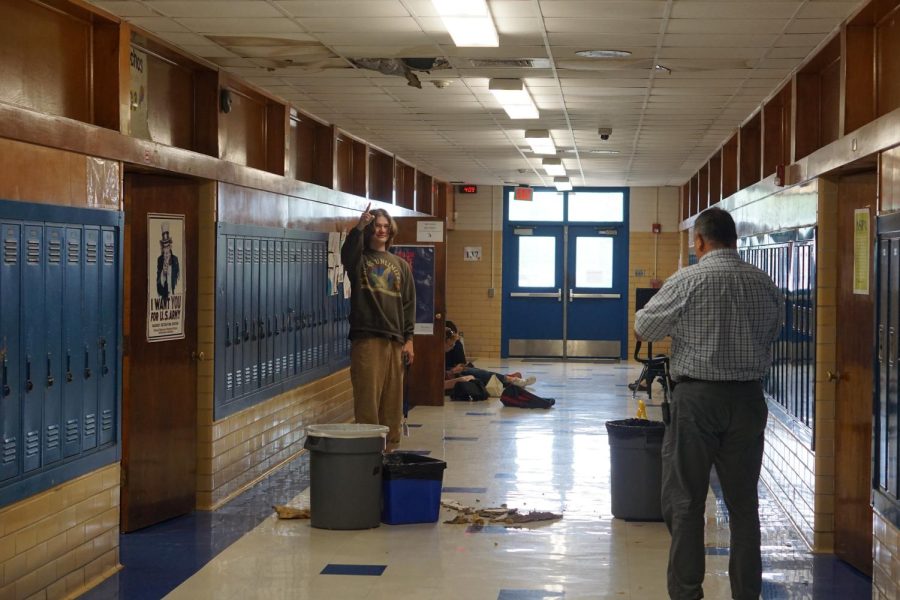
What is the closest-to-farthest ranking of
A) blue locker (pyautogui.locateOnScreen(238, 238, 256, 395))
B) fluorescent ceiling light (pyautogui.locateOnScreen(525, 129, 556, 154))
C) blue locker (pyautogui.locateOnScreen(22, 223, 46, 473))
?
blue locker (pyautogui.locateOnScreen(22, 223, 46, 473)) < blue locker (pyautogui.locateOnScreen(238, 238, 256, 395)) < fluorescent ceiling light (pyautogui.locateOnScreen(525, 129, 556, 154))

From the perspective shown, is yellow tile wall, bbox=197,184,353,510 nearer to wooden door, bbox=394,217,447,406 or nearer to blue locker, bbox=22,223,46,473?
blue locker, bbox=22,223,46,473

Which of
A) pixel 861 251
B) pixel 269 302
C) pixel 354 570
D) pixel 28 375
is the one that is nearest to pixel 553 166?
pixel 269 302

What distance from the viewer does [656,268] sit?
17719 mm

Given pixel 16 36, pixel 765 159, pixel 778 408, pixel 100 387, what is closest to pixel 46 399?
pixel 100 387

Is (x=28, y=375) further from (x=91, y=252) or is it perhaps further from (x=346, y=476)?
(x=346, y=476)

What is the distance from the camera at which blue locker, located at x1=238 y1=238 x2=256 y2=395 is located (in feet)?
23.7

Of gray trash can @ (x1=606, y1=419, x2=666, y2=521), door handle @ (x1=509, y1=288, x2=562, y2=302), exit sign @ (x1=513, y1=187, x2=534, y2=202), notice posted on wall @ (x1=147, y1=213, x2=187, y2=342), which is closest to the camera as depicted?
notice posted on wall @ (x1=147, y1=213, x2=187, y2=342)

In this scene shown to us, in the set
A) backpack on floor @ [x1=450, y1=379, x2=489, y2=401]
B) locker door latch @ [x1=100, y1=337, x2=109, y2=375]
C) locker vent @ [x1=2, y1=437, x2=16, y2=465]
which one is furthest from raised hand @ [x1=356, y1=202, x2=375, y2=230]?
backpack on floor @ [x1=450, y1=379, x2=489, y2=401]

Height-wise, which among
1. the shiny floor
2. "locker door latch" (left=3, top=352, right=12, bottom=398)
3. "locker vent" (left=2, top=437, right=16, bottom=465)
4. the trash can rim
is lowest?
the shiny floor

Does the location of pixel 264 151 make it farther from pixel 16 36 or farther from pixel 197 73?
pixel 16 36

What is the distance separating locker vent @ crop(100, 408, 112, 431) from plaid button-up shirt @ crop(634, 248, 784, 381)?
8.11 ft

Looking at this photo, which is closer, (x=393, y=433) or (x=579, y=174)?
(x=393, y=433)

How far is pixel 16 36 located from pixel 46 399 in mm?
1540

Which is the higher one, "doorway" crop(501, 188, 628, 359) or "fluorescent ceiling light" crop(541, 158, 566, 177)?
"fluorescent ceiling light" crop(541, 158, 566, 177)
